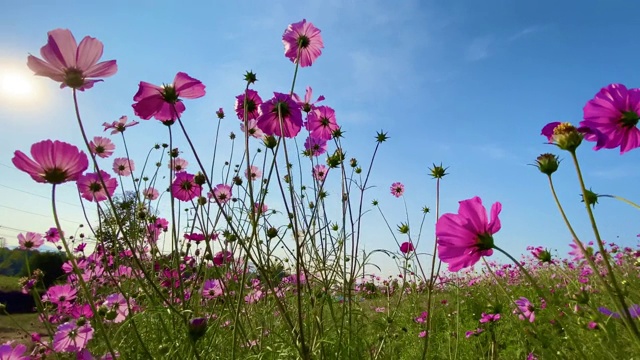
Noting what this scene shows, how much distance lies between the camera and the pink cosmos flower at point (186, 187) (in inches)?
56.6

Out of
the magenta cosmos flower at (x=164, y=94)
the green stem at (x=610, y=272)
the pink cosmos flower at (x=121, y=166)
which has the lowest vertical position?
the green stem at (x=610, y=272)

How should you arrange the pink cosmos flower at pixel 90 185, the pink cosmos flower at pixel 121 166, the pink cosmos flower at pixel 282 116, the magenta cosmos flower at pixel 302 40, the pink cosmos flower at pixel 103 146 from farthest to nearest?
the pink cosmos flower at pixel 121 166
the pink cosmos flower at pixel 103 146
the pink cosmos flower at pixel 90 185
the magenta cosmos flower at pixel 302 40
the pink cosmos flower at pixel 282 116

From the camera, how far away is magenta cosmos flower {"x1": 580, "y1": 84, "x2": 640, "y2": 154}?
72 centimetres

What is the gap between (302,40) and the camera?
4.39 ft

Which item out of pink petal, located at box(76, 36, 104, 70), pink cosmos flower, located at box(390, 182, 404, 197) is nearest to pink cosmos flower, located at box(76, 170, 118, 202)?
pink petal, located at box(76, 36, 104, 70)

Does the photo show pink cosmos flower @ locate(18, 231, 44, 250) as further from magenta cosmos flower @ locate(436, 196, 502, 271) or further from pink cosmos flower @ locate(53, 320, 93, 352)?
magenta cosmos flower @ locate(436, 196, 502, 271)

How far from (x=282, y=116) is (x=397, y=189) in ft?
6.38

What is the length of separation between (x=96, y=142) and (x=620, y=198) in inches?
76.0

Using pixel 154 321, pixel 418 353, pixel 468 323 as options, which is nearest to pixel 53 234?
pixel 154 321

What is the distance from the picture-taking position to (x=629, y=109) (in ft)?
2.39

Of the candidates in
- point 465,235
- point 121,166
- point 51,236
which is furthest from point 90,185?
point 51,236

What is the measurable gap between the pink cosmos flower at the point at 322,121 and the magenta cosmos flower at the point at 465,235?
0.94 m

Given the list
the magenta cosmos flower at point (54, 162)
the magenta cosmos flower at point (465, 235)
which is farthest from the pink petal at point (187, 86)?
the magenta cosmos flower at point (465, 235)

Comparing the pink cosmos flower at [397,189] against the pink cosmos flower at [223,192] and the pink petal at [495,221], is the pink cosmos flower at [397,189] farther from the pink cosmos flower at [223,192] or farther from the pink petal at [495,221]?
the pink petal at [495,221]
